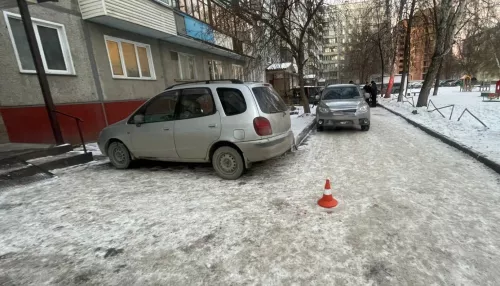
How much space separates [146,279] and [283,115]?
12.7ft

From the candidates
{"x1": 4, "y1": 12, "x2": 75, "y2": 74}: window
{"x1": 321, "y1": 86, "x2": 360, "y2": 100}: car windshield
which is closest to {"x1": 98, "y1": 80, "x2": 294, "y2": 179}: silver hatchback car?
{"x1": 4, "y1": 12, "x2": 75, "y2": 74}: window

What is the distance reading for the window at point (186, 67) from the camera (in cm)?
1400

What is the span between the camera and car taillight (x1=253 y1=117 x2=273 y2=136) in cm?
455

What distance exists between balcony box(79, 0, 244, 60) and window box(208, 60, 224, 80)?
232 cm

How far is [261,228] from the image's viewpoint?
3127 millimetres

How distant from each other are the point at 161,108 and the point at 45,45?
554 centimetres

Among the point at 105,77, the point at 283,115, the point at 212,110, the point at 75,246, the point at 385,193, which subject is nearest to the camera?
the point at 75,246

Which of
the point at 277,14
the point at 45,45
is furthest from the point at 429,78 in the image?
the point at 45,45

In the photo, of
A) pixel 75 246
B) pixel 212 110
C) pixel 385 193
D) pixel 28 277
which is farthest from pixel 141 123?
pixel 385 193

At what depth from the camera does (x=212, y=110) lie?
4801mm

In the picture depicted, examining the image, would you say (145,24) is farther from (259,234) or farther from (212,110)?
(259,234)

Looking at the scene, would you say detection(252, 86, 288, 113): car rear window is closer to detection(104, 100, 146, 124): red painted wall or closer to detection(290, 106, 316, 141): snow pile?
detection(290, 106, 316, 141): snow pile

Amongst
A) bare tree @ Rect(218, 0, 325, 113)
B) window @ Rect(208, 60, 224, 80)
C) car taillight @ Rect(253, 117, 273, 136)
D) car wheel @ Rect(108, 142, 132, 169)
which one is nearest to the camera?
car taillight @ Rect(253, 117, 273, 136)

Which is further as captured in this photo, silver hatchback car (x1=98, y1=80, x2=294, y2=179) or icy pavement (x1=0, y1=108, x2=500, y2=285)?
silver hatchback car (x1=98, y1=80, x2=294, y2=179)
